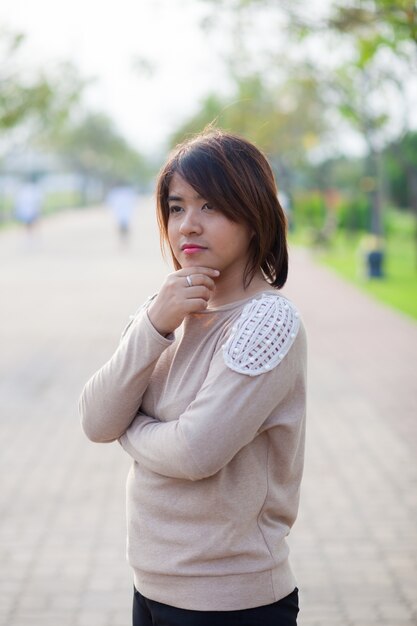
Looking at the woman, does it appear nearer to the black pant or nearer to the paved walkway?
the black pant

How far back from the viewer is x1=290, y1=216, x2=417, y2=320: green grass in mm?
16828

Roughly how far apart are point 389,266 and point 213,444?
21.8 metres

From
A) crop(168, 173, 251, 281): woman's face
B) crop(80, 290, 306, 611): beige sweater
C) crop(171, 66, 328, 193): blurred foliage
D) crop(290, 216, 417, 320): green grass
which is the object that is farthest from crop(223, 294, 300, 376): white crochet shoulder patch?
crop(171, 66, 328, 193): blurred foliage

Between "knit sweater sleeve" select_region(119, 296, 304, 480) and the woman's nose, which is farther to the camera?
the woman's nose

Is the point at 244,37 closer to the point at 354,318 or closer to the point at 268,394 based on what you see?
the point at 354,318

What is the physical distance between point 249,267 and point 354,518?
363cm


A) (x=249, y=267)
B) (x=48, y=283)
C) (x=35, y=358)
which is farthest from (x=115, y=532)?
(x=48, y=283)

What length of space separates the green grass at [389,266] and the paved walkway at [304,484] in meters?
2.73


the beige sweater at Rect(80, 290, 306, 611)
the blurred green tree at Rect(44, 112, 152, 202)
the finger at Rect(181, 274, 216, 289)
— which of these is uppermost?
the finger at Rect(181, 274, 216, 289)

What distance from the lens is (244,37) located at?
1317 cm

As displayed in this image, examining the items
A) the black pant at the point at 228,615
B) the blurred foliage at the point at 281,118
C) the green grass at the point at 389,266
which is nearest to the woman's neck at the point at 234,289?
the black pant at the point at 228,615

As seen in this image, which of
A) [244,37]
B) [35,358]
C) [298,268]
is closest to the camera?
[35,358]

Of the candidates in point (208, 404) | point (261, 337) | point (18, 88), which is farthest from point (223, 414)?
point (18, 88)

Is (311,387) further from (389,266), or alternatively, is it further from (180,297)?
(389,266)
